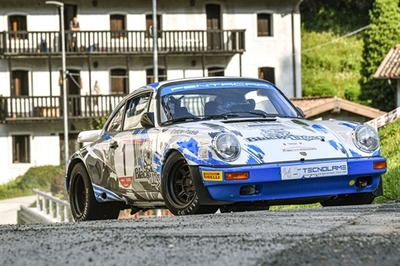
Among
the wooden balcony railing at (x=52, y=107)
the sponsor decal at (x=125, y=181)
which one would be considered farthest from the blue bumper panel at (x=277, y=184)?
the wooden balcony railing at (x=52, y=107)

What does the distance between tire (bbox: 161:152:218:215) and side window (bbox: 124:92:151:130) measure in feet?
4.77

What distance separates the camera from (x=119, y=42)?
63062 mm

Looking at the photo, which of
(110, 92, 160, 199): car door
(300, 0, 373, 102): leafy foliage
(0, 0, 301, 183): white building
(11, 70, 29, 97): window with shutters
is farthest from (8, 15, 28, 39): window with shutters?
(110, 92, 160, 199): car door

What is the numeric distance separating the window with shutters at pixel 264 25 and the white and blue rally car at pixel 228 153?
52.0 m

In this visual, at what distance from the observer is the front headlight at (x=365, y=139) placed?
12367mm

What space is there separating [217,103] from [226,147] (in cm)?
154

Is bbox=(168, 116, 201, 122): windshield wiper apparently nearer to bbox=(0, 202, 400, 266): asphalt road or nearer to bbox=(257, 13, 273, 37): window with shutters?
bbox=(0, 202, 400, 266): asphalt road

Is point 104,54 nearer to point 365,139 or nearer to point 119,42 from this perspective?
point 119,42

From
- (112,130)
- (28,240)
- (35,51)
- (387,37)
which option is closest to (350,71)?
(387,37)

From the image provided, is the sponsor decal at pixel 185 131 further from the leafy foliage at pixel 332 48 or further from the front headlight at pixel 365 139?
the leafy foliage at pixel 332 48

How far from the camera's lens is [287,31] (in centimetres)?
6600

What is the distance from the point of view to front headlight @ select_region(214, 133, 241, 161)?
11.7m

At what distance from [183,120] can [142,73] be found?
170 feet

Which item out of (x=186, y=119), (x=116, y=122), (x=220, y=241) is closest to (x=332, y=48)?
(x=116, y=122)
